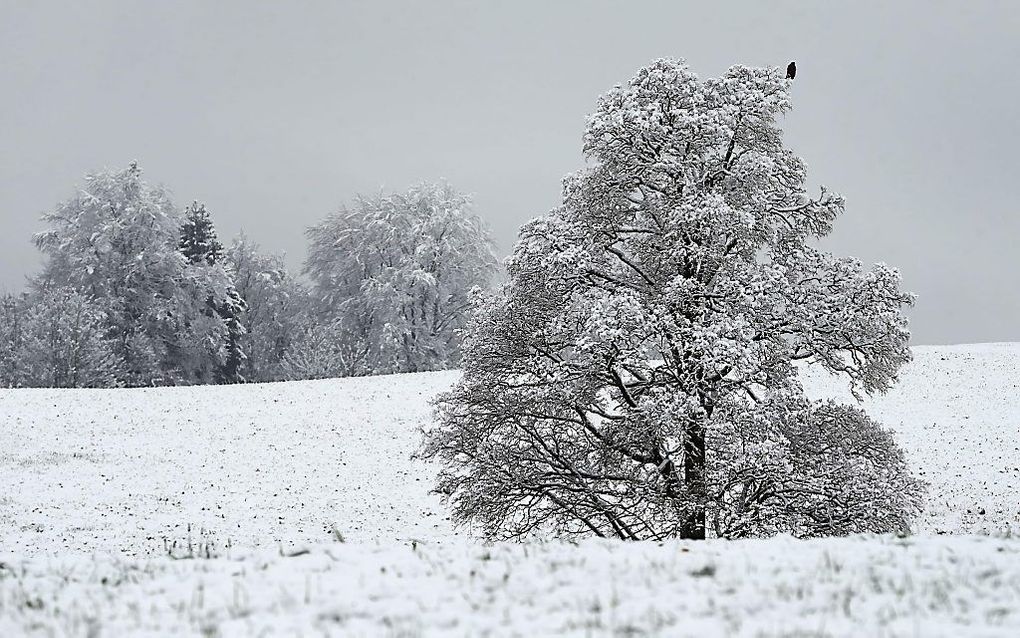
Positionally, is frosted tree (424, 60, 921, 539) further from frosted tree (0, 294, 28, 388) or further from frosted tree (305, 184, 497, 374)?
frosted tree (0, 294, 28, 388)

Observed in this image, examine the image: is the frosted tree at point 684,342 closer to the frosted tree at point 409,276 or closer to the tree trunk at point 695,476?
the tree trunk at point 695,476

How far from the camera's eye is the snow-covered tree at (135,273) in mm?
51719

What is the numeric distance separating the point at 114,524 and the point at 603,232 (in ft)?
54.3

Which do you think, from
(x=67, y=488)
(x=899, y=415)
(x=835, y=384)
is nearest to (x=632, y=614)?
(x=67, y=488)

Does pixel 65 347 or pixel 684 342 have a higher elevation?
pixel 65 347

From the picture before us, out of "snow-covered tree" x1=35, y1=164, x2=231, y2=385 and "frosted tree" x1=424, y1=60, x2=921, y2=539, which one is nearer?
"frosted tree" x1=424, y1=60, x2=921, y2=539

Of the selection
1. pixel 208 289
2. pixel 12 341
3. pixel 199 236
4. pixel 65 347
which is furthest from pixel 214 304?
pixel 12 341

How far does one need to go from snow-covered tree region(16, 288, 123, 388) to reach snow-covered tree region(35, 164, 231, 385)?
11.4 feet

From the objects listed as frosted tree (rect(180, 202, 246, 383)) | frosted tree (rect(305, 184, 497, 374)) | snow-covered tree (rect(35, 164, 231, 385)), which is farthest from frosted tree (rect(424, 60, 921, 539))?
frosted tree (rect(180, 202, 246, 383))

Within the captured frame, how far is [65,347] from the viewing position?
1807 inches

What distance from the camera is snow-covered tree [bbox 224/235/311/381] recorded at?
216 ft

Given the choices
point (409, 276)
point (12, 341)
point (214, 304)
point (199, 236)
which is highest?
point (199, 236)

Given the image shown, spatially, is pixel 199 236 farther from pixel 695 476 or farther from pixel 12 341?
pixel 695 476

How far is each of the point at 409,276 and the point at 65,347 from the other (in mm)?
19587
